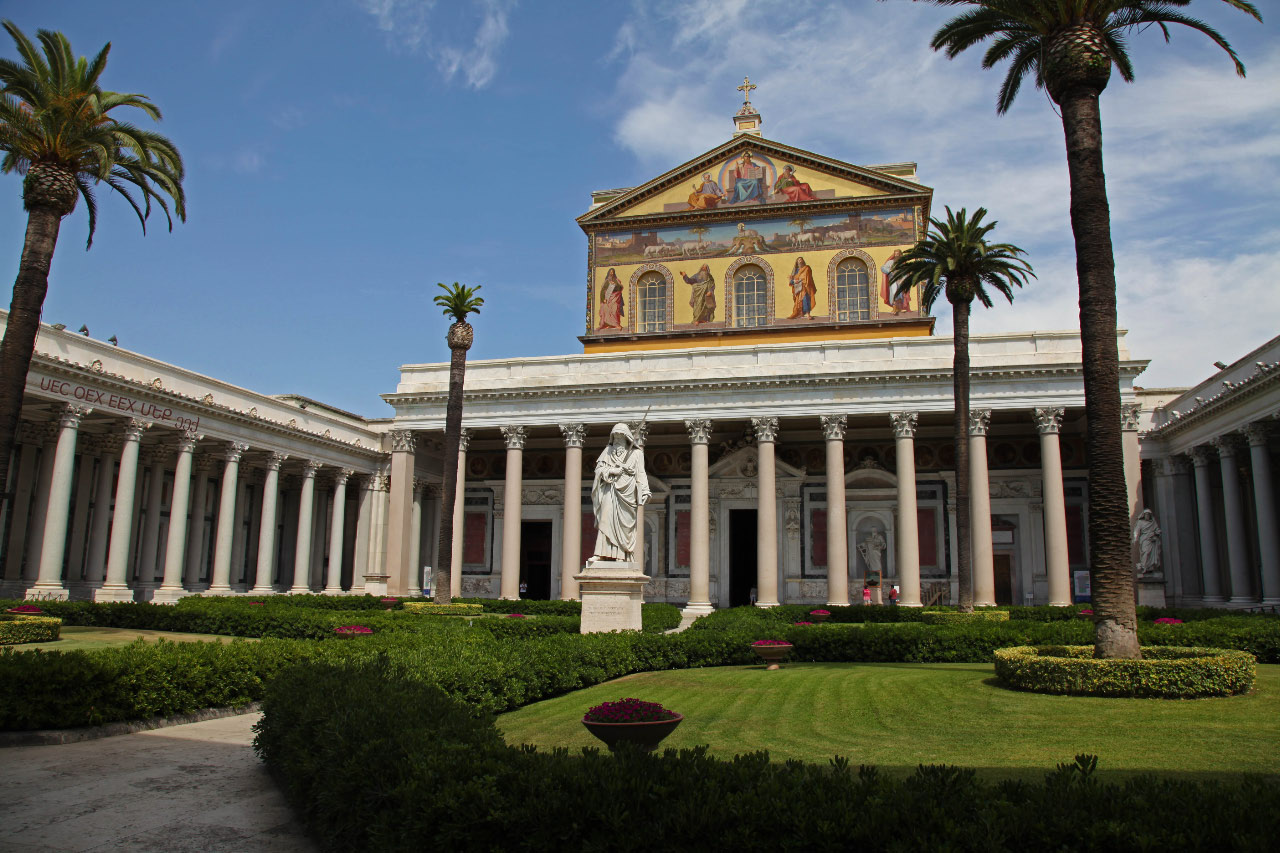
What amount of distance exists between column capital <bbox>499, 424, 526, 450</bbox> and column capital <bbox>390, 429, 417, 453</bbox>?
4.65 meters

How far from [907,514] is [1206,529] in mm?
11888

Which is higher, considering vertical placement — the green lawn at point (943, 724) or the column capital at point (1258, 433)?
the column capital at point (1258, 433)

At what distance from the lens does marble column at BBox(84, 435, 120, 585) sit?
110 feet

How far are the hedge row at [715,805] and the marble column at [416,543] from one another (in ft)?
113

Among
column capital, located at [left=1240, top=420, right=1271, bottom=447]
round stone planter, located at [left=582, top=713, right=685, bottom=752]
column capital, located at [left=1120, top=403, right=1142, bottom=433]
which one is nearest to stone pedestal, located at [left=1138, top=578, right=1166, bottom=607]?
column capital, located at [left=1120, top=403, right=1142, bottom=433]

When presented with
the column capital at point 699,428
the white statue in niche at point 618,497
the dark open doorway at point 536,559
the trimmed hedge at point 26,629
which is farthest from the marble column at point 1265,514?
the trimmed hedge at point 26,629

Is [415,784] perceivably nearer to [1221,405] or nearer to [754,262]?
[1221,405]

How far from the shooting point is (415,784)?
17.7 ft

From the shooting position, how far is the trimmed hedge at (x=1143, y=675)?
466 inches

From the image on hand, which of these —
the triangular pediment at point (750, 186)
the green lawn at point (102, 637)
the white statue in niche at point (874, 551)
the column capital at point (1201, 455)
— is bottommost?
the green lawn at point (102, 637)

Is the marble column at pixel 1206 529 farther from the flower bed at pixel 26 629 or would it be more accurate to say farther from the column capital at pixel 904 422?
the flower bed at pixel 26 629

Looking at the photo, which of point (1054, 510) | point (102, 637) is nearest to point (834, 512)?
point (1054, 510)

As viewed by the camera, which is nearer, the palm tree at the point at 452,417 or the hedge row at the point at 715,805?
the hedge row at the point at 715,805

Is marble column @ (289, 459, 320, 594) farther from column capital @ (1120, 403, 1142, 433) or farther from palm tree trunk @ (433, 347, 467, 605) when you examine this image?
column capital @ (1120, 403, 1142, 433)
